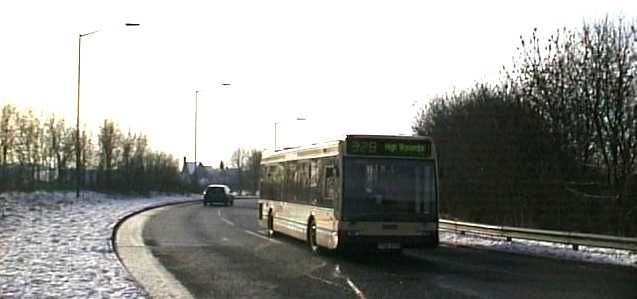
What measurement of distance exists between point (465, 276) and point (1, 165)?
38066mm

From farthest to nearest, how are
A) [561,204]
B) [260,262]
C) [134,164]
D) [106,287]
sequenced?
[134,164], [561,204], [260,262], [106,287]

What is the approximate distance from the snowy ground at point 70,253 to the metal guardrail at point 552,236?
8.7 inches

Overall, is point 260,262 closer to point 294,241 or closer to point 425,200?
point 425,200

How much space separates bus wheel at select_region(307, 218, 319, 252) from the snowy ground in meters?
4.82

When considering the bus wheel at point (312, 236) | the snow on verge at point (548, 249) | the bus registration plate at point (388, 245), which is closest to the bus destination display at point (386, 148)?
the bus registration plate at point (388, 245)

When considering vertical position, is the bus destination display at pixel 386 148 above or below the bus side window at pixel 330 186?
above

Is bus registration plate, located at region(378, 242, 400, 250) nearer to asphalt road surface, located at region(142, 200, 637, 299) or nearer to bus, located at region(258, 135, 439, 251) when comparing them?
bus, located at region(258, 135, 439, 251)

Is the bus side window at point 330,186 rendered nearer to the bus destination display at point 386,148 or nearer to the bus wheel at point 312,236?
the bus destination display at point 386,148

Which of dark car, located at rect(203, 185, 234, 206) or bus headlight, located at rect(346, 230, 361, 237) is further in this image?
dark car, located at rect(203, 185, 234, 206)

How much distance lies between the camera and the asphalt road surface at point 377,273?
1426 cm

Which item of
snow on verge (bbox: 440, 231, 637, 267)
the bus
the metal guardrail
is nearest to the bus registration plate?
the bus

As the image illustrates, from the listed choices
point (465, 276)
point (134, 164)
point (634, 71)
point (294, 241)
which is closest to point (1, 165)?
point (134, 164)

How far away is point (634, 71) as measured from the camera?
27469mm

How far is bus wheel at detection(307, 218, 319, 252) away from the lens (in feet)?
73.5
